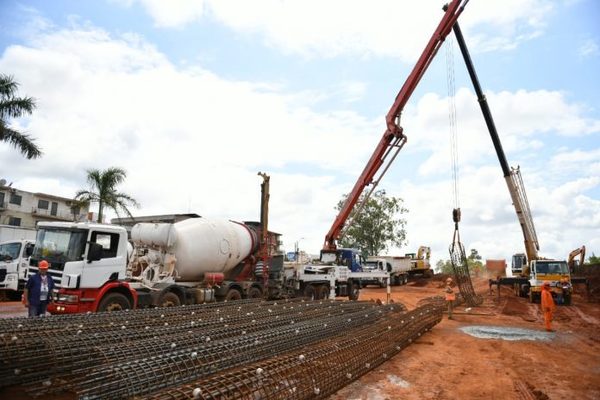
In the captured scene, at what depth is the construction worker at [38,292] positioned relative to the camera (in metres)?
8.52

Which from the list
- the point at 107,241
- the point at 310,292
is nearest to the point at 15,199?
the point at 310,292

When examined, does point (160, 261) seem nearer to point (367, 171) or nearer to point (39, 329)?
point (39, 329)

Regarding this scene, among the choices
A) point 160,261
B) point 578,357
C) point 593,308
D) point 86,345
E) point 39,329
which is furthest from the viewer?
point 593,308

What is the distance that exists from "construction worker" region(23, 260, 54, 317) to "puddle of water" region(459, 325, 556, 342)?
1076 centimetres

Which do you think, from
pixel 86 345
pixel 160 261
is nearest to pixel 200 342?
pixel 86 345

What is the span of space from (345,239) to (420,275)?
1096 centimetres

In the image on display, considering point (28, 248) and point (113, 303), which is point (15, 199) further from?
point (113, 303)

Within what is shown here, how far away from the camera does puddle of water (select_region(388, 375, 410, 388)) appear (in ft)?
21.6

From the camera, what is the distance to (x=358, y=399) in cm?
578

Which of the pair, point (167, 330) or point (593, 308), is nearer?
point (167, 330)

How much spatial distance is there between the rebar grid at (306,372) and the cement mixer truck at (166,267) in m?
5.83

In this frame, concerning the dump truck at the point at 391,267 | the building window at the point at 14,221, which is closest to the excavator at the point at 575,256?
the dump truck at the point at 391,267

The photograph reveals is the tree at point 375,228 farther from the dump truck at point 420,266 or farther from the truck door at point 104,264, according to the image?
the truck door at point 104,264

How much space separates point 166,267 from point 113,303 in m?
2.62
